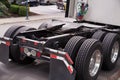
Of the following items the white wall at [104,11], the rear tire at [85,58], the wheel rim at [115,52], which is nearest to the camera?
the rear tire at [85,58]

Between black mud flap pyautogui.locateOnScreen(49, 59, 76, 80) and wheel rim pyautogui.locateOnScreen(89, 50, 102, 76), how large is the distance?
102 cm

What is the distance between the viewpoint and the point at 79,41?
209 inches

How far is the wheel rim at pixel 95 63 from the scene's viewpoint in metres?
5.54

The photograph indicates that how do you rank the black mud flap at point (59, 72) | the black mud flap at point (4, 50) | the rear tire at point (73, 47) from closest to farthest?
the black mud flap at point (59, 72) → the rear tire at point (73, 47) → the black mud flap at point (4, 50)

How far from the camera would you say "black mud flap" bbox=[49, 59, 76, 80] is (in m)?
4.56

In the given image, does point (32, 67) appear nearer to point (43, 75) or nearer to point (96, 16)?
point (43, 75)

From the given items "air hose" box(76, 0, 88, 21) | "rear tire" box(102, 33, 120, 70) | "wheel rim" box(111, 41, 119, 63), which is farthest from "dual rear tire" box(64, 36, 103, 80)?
"air hose" box(76, 0, 88, 21)

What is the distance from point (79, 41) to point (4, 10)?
14.3m

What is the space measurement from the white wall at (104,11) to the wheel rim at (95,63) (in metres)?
2.59

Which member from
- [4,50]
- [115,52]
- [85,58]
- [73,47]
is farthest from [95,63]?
[4,50]

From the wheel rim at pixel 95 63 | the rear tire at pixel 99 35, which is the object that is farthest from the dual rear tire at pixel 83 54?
the rear tire at pixel 99 35

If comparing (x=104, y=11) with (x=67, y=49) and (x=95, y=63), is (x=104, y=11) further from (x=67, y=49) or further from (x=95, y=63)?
(x=67, y=49)

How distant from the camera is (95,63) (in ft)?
18.8

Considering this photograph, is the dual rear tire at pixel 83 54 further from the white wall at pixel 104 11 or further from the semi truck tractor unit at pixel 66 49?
the white wall at pixel 104 11
